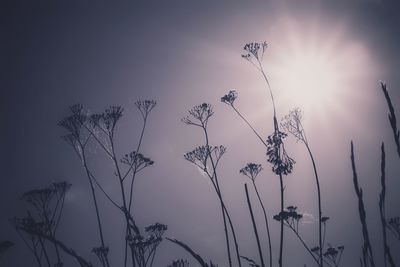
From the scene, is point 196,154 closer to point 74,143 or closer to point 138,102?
point 138,102

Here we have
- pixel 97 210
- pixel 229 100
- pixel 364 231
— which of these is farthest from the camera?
pixel 229 100

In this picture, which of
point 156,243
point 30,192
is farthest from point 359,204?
point 30,192

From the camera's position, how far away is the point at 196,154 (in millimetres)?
12289

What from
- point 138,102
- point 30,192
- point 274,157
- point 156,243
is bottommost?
point 156,243

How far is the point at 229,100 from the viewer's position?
11891mm

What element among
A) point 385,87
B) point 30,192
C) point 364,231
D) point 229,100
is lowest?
point 364,231

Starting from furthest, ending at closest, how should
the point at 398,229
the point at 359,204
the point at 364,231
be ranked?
the point at 398,229 → the point at 364,231 → the point at 359,204

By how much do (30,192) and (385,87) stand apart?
48.7ft

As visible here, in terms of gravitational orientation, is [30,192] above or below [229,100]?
below

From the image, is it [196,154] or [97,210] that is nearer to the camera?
[97,210]

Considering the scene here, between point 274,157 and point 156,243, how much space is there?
26.1 ft

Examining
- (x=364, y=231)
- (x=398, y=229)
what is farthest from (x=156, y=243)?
(x=364, y=231)

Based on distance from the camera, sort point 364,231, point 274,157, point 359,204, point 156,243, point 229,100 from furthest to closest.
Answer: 1. point 156,243
2. point 229,100
3. point 274,157
4. point 364,231
5. point 359,204

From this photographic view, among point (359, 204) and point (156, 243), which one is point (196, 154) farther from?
point (359, 204)
